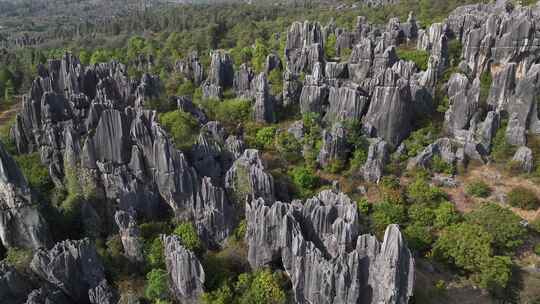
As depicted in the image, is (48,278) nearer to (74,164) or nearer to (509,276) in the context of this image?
(74,164)

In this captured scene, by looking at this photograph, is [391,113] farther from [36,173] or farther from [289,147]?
[36,173]

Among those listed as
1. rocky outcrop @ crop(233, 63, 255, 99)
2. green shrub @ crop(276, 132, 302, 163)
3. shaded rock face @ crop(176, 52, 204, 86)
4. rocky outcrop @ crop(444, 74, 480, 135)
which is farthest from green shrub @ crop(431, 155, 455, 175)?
shaded rock face @ crop(176, 52, 204, 86)

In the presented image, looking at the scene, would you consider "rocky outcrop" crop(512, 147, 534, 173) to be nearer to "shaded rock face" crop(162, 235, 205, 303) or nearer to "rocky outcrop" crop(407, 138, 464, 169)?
"rocky outcrop" crop(407, 138, 464, 169)

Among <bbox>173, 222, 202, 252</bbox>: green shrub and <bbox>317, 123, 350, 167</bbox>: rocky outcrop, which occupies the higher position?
<bbox>317, 123, 350, 167</bbox>: rocky outcrop

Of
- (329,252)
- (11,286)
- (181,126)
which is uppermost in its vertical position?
(181,126)

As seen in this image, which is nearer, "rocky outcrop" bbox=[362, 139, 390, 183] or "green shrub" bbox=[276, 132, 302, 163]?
"rocky outcrop" bbox=[362, 139, 390, 183]

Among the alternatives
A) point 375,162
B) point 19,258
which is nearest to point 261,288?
point 19,258
